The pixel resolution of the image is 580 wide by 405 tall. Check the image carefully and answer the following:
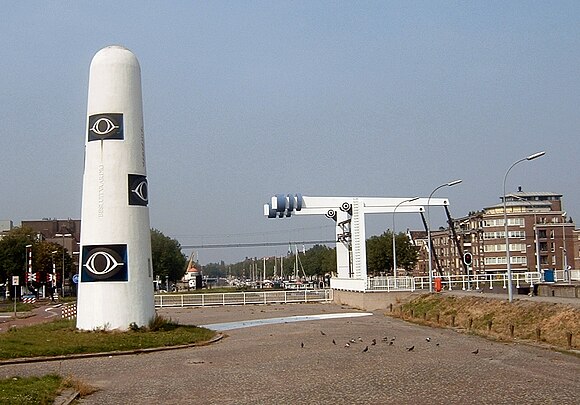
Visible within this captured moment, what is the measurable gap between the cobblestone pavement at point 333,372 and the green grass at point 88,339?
1.44 metres

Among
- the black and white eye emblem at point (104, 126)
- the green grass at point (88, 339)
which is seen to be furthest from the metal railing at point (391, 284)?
the black and white eye emblem at point (104, 126)

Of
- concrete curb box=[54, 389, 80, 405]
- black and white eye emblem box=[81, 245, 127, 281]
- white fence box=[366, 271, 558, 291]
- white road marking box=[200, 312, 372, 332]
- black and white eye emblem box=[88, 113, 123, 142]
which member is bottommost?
white road marking box=[200, 312, 372, 332]

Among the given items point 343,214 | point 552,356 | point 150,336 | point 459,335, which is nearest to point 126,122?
point 150,336

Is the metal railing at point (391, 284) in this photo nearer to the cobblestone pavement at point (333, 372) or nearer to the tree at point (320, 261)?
the cobblestone pavement at point (333, 372)

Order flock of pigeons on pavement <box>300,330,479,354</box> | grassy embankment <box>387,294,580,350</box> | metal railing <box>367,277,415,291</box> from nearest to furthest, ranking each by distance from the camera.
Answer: flock of pigeons on pavement <box>300,330,479,354</box> → grassy embankment <box>387,294,580,350</box> → metal railing <box>367,277,415,291</box>

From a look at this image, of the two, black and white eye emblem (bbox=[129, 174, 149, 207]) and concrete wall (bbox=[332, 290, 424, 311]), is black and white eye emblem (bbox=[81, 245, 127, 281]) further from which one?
concrete wall (bbox=[332, 290, 424, 311])

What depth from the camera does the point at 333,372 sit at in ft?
63.1

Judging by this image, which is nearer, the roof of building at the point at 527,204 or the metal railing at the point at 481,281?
the metal railing at the point at 481,281

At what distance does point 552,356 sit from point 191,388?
1188 cm

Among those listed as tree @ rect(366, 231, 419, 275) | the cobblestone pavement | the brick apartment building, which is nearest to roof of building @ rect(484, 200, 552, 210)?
the brick apartment building

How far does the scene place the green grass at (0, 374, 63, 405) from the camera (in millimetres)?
13755

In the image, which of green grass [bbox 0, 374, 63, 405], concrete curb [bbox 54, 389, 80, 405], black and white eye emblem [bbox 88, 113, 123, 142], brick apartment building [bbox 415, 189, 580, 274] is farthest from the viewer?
brick apartment building [bbox 415, 189, 580, 274]

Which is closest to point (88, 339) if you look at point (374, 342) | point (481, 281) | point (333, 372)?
point (374, 342)

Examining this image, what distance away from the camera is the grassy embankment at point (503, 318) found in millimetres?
27547
